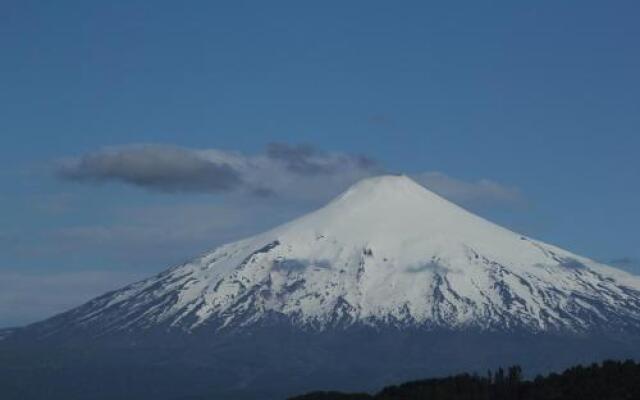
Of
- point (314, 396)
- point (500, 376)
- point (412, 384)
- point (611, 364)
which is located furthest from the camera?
point (314, 396)

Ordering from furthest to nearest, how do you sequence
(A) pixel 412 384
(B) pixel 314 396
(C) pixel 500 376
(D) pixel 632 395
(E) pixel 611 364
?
(B) pixel 314 396 → (A) pixel 412 384 → (E) pixel 611 364 → (C) pixel 500 376 → (D) pixel 632 395

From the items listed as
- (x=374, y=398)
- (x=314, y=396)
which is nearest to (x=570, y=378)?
(x=374, y=398)

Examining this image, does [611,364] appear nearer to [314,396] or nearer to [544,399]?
[544,399]

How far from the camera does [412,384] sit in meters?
158

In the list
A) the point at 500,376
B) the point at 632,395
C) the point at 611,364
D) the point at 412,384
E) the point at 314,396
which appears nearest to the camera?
the point at 632,395

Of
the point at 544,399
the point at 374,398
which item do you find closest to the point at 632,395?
the point at 544,399

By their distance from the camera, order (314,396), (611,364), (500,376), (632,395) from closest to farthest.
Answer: (632,395), (500,376), (611,364), (314,396)

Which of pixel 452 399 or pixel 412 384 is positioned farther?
pixel 412 384

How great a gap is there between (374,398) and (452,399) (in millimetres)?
13538

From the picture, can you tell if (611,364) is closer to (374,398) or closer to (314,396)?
(374,398)

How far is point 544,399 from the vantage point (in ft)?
423

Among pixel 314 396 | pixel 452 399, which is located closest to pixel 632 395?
pixel 452 399

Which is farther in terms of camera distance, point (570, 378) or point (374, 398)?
point (374, 398)

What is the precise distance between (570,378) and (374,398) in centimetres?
1894
